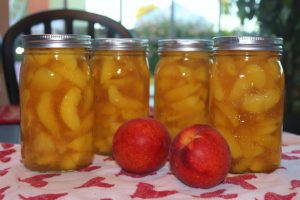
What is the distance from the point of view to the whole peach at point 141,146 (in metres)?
0.64

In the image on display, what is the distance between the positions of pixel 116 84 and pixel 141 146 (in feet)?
0.48

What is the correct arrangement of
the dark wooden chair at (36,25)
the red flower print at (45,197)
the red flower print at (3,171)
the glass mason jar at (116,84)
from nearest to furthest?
the red flower print at (45,197)
the red flower print at (3,171)
the glass mason jar at (116,84)
the dark wooden chair at (36,25)

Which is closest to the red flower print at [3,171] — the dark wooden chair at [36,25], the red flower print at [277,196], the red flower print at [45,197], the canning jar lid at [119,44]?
the red flower print at [45,197]

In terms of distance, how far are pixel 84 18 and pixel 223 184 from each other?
0.98 metres

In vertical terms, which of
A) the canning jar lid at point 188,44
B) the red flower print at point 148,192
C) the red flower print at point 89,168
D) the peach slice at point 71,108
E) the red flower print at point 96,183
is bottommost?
the red flower print at point 89,168

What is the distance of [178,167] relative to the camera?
0.60 m

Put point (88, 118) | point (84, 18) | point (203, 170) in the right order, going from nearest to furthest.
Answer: point (203, 170) < point (88, 118) < point (84, 18)

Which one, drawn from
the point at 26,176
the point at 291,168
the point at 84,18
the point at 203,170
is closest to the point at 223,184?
the point at 203,170

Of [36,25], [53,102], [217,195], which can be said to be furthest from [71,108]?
[36,25]

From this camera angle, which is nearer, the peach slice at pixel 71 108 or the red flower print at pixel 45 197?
the red flower print at pixel 45 197

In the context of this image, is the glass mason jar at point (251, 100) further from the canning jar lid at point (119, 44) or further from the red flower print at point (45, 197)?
the red flower print at point (45, 197)

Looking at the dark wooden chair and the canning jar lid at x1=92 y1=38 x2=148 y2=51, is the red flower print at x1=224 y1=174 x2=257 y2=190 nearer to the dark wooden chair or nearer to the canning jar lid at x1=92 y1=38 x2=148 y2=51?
the canning jar lid at x1=92 y1=38 x2=148 y2=51

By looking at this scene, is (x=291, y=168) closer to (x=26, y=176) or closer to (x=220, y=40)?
(x=220, y=40)

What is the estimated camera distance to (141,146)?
643 mm
